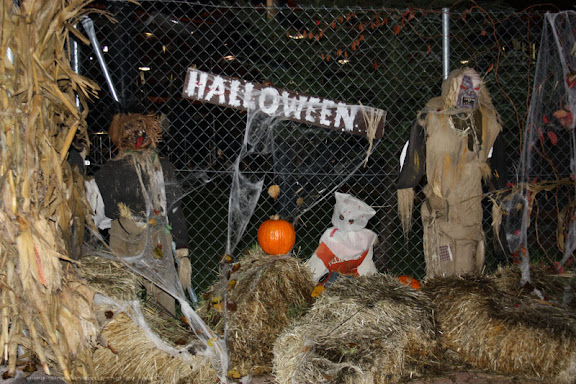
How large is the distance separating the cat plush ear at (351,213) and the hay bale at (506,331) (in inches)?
30.2

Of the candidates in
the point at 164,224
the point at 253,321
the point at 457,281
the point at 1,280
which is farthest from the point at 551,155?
the point at 1,280

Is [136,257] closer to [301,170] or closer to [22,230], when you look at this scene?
[22,230]

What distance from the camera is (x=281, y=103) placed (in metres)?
4.38

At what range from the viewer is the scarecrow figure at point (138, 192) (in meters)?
3.91

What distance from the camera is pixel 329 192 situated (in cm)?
453

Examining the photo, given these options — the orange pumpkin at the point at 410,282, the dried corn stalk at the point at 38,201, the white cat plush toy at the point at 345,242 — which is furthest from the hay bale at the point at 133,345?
the orange pumpkin at the point at 410,282

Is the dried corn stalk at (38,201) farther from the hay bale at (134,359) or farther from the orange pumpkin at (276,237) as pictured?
the orange pumpkin at (276,237)

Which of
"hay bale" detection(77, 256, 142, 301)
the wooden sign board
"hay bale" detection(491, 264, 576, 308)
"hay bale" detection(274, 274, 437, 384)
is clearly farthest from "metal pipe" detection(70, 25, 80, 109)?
"hay bale" detection(491, 264, 576, 308)

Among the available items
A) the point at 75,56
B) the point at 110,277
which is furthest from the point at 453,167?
the point at 75,56

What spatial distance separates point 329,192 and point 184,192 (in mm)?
1243

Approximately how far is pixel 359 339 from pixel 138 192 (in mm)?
1946

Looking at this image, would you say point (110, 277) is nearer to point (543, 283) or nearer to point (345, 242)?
point (345, 242)

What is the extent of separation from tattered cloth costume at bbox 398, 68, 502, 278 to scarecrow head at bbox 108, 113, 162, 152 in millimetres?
2024

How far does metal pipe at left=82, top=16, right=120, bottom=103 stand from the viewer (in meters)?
4.02
